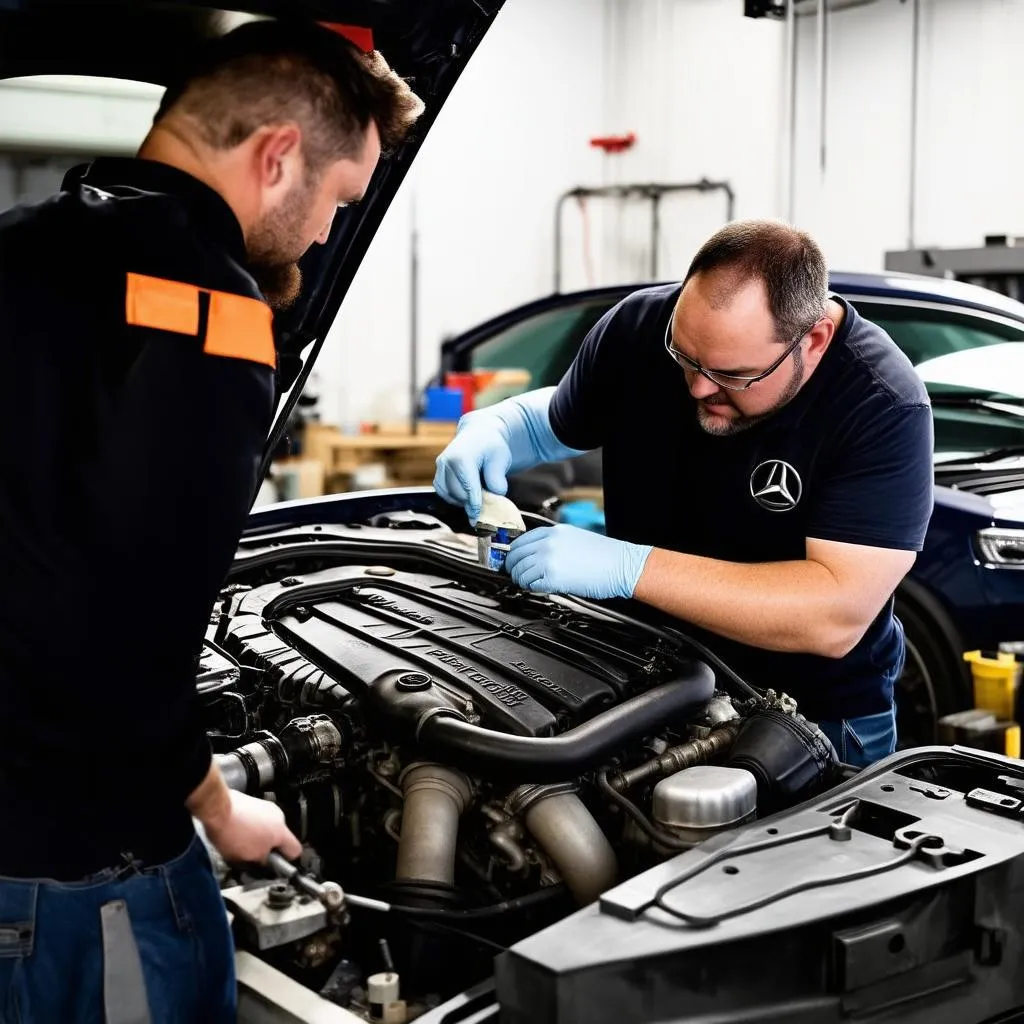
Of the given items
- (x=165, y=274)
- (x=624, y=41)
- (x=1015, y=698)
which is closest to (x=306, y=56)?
(x=165, y=274)

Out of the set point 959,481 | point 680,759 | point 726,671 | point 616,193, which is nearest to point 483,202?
point 616,193

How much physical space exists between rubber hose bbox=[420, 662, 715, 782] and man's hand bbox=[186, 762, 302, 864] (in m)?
0.25

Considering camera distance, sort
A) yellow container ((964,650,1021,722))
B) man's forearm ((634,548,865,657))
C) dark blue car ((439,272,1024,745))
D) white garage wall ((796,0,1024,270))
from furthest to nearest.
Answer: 1. white garage wall ((796,0,1024,270))
2. dark blue car ((439,272,1024,745))
3. yellow container ((964,650,1021,722))
4. man's forearm ((634,548,865,657))

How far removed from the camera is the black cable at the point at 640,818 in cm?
151

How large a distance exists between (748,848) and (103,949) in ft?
2.28

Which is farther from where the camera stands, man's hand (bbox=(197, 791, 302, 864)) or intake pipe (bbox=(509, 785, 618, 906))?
intake pipe (bbox=(509, 785, 618, 906))

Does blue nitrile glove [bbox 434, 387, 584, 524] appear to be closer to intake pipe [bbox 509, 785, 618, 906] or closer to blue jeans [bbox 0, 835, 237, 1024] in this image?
intake pipe [bbox 509, 785, 618, 906]

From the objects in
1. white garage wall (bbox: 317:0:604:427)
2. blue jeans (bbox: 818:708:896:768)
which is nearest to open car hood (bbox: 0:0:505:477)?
blue jeans (bbox: 818:708:896:768)

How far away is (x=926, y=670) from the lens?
11.1 feet

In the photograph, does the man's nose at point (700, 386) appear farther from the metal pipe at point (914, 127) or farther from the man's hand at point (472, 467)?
the metal pipe at point (914, 127)

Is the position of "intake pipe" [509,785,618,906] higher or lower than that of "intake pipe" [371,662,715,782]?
lower

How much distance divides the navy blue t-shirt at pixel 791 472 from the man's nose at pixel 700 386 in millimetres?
117

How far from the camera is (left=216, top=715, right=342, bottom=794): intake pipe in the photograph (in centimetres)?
155

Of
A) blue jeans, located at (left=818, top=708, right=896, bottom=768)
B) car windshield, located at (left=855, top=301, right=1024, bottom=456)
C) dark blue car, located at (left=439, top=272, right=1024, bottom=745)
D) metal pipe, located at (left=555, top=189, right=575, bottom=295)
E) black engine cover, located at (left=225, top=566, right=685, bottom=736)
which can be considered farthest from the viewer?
metal pipe, located at (left=555, top=189, right=575, bottom=295)
